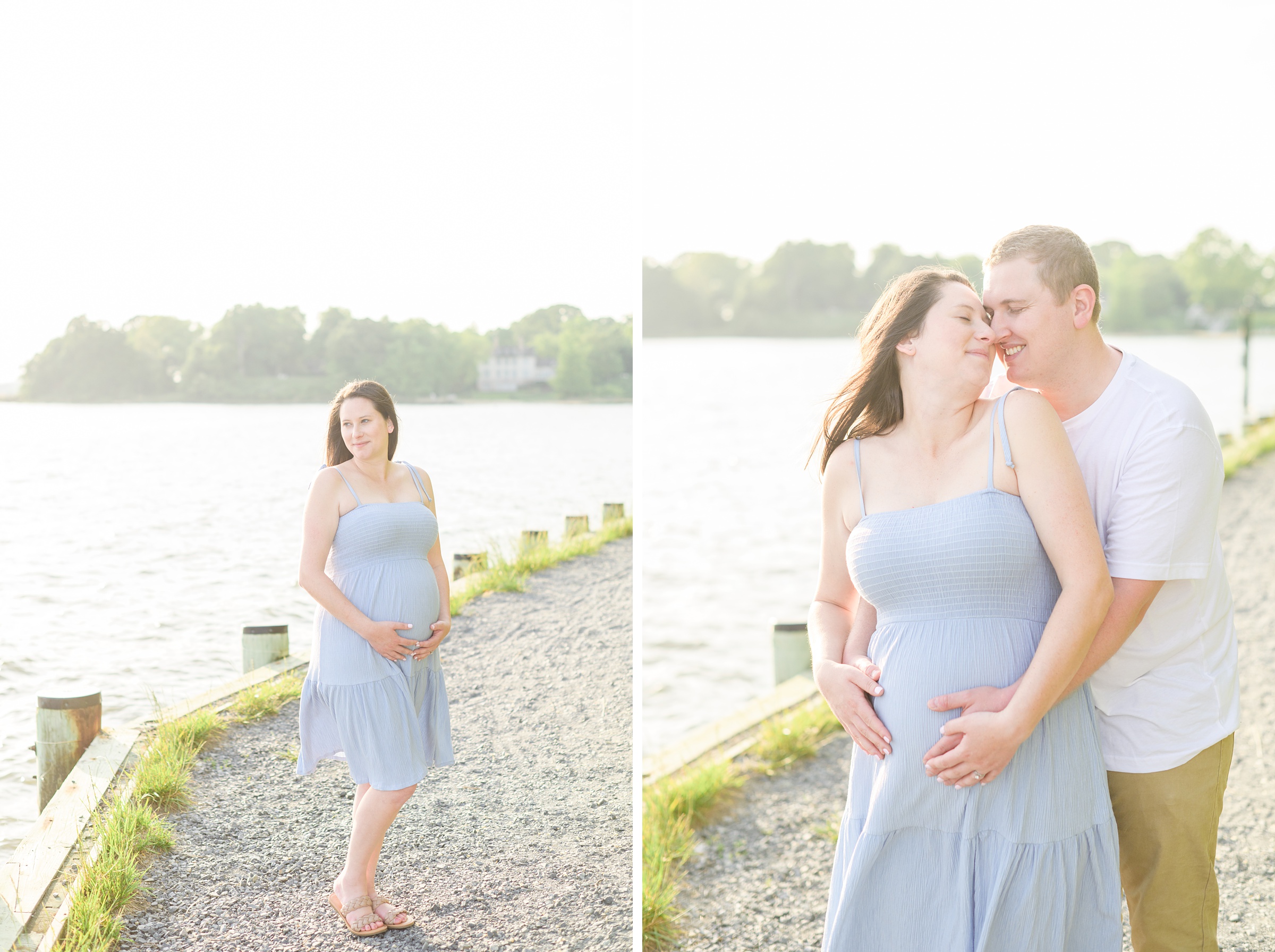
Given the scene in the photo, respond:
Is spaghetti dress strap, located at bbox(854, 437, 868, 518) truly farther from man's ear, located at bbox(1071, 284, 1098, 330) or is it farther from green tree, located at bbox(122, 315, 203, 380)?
green tree, located at bbox(122, 315, 203, 380)

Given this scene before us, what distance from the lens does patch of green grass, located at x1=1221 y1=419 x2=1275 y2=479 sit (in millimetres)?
10188

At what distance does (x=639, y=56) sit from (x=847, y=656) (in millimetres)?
1663

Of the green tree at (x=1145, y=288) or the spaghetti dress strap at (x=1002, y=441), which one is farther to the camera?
the green tree at (x=1145, y=288)

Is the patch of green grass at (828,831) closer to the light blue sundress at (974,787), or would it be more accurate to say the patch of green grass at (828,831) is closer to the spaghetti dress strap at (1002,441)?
the light blue sundress at (974,787)

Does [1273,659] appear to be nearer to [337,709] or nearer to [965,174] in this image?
[337,709]

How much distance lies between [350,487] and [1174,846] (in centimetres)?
172

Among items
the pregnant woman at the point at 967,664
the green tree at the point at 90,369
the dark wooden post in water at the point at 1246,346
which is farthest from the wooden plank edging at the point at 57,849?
the dark wooden post in water at the point at 1246,346

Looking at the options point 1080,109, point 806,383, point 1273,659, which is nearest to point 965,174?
point 1080,109

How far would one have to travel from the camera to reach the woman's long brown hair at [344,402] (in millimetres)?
2178

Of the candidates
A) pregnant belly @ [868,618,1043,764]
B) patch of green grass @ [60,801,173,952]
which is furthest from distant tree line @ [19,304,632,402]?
pregnant belly @ [868,618,1043,764]

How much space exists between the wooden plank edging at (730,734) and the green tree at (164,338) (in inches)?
85.7

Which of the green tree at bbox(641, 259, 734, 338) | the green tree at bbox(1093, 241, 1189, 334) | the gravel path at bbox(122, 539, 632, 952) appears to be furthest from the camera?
the green tree at bbox(1093, 241, 1189, 334)

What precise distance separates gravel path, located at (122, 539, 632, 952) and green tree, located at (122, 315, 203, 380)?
80 cm

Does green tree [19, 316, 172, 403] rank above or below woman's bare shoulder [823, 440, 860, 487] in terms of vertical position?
above
